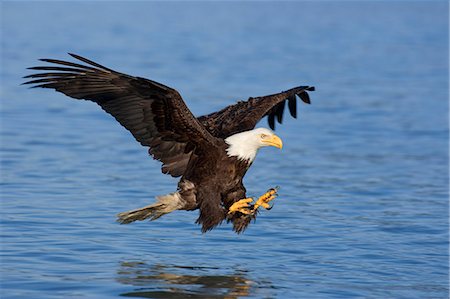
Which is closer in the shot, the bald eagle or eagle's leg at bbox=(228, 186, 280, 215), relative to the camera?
the bald eagle

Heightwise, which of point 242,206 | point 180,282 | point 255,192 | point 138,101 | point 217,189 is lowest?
point 180,282

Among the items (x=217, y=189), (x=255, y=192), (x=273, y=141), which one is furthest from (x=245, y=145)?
(x=255, y=192)

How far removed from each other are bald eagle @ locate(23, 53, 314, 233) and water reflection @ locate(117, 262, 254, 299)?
450mm

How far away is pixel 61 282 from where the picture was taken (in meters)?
6.79

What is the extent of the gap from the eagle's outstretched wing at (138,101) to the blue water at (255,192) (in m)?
0.84

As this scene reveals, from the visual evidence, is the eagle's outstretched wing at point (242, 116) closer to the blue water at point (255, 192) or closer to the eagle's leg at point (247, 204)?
the eagle's leg at point (247, 204)

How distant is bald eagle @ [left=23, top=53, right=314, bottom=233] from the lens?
7297 millimetres

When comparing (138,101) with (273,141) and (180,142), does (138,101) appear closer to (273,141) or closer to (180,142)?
(180,142)

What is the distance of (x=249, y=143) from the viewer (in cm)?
754

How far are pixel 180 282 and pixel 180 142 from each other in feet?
3.94

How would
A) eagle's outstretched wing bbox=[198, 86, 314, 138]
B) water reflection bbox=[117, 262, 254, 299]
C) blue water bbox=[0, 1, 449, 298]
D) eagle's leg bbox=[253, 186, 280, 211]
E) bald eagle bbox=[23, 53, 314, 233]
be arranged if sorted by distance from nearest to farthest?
water reflection bbox=[117, 262, 254, 299] → blue water bbox=[0, 1, 449, 298] → bald eagle bbox=[23, 53, 314, 233] → eagle's leg bbox=[253, 186, 280, 211] → eagle's outstretched wing bbox=[198, 86, 314, 138]

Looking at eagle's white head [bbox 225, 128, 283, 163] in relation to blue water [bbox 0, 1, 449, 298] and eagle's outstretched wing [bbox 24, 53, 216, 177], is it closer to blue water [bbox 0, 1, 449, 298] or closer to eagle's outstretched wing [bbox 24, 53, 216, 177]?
eagle's outstretched wing [bbox 24, 53, 216, 177]

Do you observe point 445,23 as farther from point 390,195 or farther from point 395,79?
point 390,195

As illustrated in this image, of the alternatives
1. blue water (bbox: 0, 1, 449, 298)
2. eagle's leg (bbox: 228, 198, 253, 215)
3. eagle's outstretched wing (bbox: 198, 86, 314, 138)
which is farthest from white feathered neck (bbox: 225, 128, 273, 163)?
blue water (bbox: 0, 1, 449, 298)
